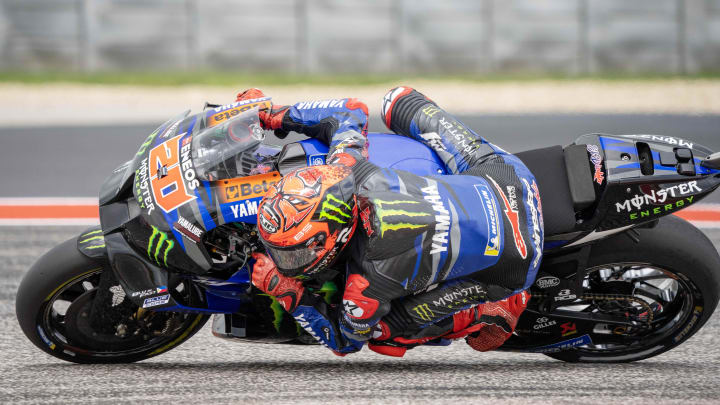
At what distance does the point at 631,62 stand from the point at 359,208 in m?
14.4

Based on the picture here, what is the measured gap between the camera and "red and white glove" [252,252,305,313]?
11.6 ft

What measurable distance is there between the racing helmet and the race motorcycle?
11.2 inches

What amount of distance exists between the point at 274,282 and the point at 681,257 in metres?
1.77

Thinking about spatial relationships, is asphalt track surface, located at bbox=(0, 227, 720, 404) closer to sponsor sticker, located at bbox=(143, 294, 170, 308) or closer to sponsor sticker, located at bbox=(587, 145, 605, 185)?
sponsor sticker, located at bbox=(143, 294, 170, 308)

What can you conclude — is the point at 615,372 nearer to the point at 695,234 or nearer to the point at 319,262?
the point at 695,234

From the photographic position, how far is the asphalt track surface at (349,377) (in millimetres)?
3740

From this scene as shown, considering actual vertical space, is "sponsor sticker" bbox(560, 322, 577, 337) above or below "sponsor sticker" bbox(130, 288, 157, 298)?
below

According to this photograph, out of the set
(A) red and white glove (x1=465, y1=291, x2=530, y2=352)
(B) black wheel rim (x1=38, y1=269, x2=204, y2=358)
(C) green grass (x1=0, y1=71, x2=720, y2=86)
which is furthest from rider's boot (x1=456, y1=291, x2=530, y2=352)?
(C) green grass (x1=0, y1=71, x2=720, y2=86)

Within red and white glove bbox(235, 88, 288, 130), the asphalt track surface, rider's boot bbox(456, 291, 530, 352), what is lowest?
the asphalt track surface

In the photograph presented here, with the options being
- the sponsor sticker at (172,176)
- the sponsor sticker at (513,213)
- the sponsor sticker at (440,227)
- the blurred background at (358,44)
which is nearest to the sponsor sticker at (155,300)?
the sponsor sticker at (172,176)

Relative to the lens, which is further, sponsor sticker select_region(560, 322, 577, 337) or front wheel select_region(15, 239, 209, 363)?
sponsor sticker select_region(560, 322, 577, 337)

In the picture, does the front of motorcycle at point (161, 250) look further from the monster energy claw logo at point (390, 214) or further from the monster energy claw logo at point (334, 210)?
the monster energy claw logo at point (390, 214)

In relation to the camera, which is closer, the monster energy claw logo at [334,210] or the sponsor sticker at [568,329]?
the monster energy claw logo at [334,210]

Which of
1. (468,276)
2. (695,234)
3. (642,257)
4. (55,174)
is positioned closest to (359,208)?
(468,276)
